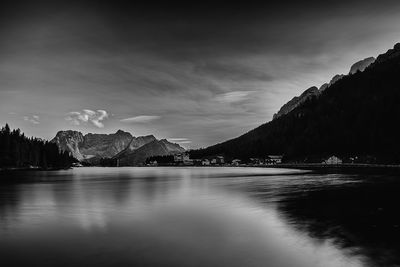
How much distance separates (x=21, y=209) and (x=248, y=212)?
1052 inches

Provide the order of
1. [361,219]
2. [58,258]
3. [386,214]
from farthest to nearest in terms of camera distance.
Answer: [386,214]
[361,219]
[58,258]

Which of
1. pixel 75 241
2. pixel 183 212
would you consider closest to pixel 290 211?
pixel 183 212

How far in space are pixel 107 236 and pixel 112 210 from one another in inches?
628

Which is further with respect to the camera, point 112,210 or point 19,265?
point 112,210

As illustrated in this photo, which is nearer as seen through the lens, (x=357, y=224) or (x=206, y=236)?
(x=206, y=236)

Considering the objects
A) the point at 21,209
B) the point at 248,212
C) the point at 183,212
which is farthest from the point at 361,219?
the point at 21,209

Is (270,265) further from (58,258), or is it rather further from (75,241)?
(75,241)

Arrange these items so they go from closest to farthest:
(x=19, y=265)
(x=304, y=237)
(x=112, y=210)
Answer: (x=19, y=265) < (x=304, y=237) < (x=112, y=210)

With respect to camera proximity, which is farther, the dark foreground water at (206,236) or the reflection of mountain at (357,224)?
the reflection of mountain at (357,224)

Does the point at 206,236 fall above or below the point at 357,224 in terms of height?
below

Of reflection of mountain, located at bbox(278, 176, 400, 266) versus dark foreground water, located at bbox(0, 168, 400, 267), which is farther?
reflection of mountain, located at bbox(278, 176, 400, 266)

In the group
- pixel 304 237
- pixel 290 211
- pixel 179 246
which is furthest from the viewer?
pixel 290 211

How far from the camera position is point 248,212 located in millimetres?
38656

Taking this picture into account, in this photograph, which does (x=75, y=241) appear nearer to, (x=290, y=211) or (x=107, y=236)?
(x=107, y=236)
